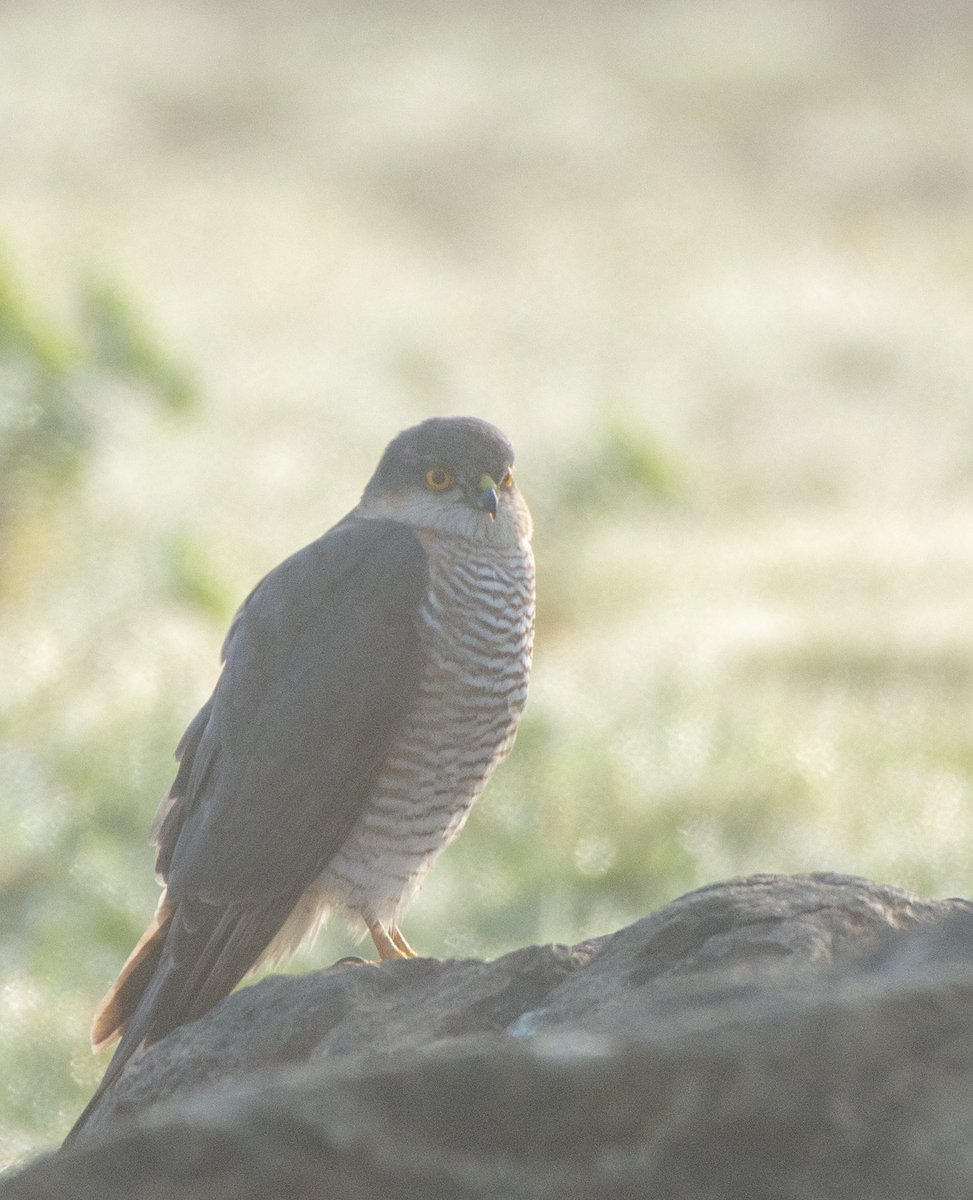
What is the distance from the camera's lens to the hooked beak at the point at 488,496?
15.8ft

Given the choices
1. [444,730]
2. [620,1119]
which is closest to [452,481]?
[444,730]

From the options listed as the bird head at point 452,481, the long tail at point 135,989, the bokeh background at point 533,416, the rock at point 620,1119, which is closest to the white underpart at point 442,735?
the bird head at point 452,481

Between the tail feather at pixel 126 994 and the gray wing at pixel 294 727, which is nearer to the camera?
the tail feather at pixel 126 994

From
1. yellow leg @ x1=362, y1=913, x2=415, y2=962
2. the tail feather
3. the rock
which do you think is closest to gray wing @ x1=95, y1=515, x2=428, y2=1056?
the tail feather

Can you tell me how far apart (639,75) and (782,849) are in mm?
22101

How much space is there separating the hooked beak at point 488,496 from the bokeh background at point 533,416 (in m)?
2.30

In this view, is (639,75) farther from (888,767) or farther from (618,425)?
(888,767)

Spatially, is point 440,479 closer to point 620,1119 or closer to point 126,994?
point 126,994

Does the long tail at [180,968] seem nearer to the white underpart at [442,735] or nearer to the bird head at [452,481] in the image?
the white underpart at [442,735]

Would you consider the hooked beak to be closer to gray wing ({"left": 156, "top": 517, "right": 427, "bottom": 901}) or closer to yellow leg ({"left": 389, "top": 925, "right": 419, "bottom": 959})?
gray wing ({"left": 156, "top": 517, "right": 427, "bottom": 901})

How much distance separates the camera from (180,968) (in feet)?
13.9

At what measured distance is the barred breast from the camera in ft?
15.2

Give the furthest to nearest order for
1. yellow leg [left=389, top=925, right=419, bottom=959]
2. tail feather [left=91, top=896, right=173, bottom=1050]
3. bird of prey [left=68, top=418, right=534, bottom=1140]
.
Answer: yellow leg [left=389, top=925, right=419, bottom=959] < bird of prey [left=68, top=418, right=534, bottom=1140] < tail feather [left=91, top=896, right=173, bottom=1050]

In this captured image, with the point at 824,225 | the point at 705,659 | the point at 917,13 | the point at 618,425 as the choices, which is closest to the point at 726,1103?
the point at 705,659
